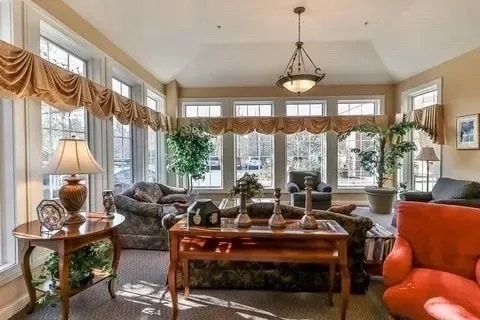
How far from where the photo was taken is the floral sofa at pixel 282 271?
2834 mm

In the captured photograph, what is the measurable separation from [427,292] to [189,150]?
16.8 ft

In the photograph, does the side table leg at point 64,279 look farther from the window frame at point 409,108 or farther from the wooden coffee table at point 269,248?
the window frame at point 409,108

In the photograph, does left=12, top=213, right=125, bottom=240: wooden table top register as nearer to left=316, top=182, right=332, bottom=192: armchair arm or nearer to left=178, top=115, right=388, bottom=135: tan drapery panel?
left=316, top=182, right=332, bottom=192: armchair arm

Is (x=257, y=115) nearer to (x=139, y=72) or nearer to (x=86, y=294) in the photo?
(x=139, y=72)

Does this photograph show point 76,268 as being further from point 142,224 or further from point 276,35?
point 276,35

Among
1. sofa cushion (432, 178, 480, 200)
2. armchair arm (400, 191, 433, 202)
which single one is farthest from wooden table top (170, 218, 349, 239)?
armchair arm (400, 191, 433, 202)

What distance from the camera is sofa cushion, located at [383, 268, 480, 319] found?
2.00m

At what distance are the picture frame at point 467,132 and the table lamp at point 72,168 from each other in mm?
5370

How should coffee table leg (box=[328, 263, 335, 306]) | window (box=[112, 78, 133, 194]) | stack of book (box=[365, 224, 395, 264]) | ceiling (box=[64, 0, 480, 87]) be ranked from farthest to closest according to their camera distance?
window (box=[112, 78, 133, 194]), ceiling (box=[64, 0, 480, 87]), stack of book (box=[365, 224, 395, 264]), coffee table leg (box=[328, 263, 335, 306])

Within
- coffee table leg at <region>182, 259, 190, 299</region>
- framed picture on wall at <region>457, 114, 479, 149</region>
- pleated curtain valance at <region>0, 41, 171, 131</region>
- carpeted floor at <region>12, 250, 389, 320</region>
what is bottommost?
carpeted floor at <region>12, 250, 389, 320</region>

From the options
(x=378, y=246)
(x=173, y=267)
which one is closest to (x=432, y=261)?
(x=378, y=246)

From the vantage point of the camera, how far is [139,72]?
5.54 meters

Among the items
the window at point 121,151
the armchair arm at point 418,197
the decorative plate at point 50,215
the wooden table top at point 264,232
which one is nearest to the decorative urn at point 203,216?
the wooden table top at point 264,232

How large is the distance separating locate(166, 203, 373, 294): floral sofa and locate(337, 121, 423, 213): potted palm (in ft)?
12.5
